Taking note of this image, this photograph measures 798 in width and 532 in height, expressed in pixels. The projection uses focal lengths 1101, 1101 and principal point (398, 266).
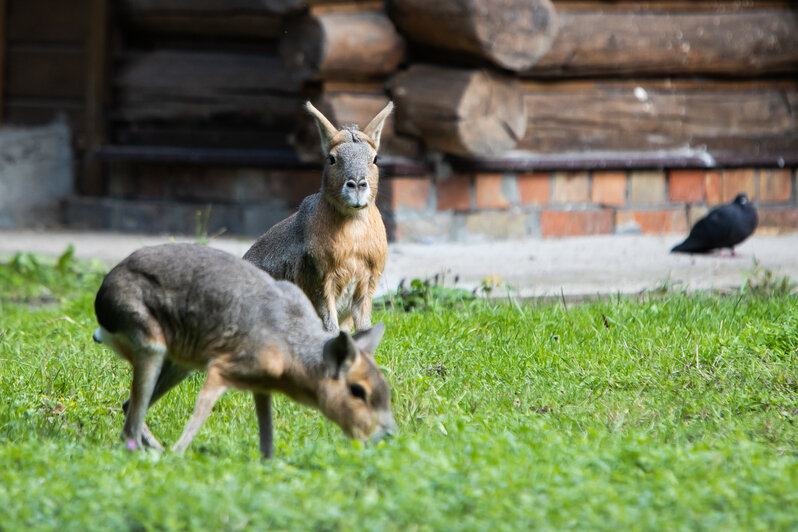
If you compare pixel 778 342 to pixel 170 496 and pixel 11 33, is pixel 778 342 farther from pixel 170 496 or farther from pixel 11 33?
pixel 11 33

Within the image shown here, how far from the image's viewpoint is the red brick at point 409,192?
27.9 ft

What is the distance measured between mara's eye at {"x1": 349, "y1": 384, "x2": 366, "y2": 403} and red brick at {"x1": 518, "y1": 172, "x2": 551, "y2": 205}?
5.55 m

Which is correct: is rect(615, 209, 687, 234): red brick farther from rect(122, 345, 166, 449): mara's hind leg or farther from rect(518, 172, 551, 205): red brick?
rect(122, 345, 166, 449): mara's hind leg

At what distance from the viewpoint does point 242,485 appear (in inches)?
129

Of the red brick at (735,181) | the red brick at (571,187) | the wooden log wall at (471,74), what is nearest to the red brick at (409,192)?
the wooden log wall at (471,74)

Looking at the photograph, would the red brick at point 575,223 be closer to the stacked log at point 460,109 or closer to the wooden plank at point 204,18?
the stacked log at point 460,109

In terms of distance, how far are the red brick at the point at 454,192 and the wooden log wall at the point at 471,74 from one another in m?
0.29

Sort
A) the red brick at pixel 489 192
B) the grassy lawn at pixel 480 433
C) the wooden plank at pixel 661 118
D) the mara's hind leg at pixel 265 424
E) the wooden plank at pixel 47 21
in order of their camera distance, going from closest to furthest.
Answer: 1. the grassy lawn at pixel 480 433
2. the mara's hind leg at pixel 265 424
3. the red brick at pixel 489 192
4. the wooden plank at pixel 661 118
5. the wooden plank at pixel 47 21

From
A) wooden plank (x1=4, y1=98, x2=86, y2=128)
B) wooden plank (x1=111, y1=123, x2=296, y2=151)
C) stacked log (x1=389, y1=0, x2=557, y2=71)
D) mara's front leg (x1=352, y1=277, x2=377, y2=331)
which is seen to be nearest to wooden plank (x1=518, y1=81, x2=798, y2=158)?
stacked log (x1=389, y1=0, x2=557, y2=71)

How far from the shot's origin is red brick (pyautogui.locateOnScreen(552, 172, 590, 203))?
30.2 ft

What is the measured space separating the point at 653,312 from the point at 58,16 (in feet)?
25.2

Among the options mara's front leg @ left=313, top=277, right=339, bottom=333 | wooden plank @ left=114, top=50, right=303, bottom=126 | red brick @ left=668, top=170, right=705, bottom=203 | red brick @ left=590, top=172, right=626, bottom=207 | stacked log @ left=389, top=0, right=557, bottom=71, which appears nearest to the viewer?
mara's front leg @ left=313, top=277, right=339, bottom=333

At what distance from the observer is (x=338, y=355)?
3.69 meters

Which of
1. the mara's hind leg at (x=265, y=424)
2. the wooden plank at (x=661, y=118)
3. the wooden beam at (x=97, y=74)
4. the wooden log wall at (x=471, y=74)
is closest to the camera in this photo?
the mara's hind leg at (x=265, y=424)
